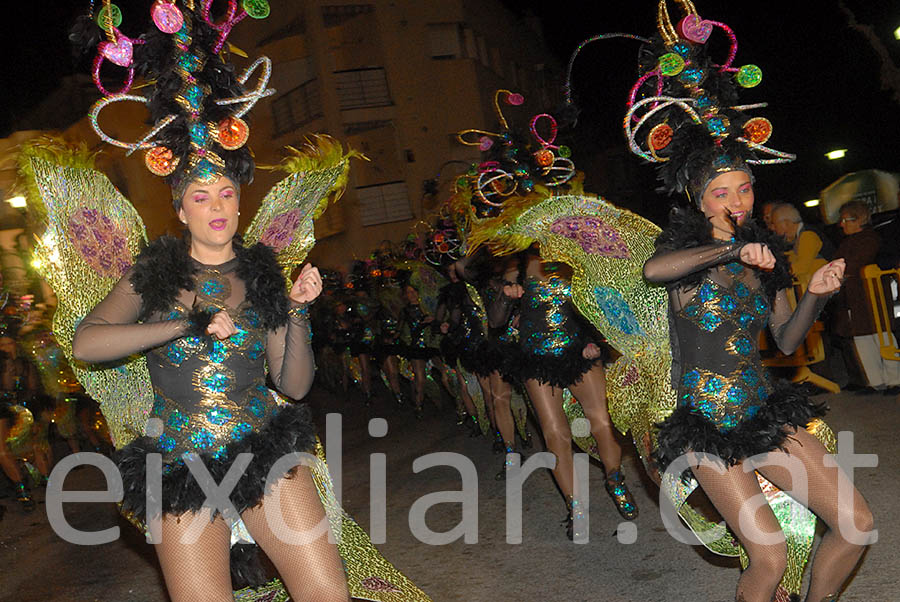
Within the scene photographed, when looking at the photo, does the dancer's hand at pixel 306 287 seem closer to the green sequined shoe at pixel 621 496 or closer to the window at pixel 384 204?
the green sequined shoe at pixel 621 496

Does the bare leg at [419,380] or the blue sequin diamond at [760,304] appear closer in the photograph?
the blue sequin diamond at [760,304]

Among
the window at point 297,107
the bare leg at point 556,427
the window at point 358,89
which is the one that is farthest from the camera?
the window at point 297,107

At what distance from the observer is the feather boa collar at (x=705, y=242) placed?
3508 mm

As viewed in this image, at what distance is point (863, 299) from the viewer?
8078 millimetres

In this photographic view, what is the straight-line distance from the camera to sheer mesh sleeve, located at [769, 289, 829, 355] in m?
3.40

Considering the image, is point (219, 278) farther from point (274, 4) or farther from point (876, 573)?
point (274, 4)

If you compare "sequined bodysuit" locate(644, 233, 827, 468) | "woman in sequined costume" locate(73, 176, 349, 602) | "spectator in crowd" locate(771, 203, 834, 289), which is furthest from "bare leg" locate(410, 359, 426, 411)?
"woman in sequined costume" locate(73, 176, 349, 602)

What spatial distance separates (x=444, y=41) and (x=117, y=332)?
26.1 metres

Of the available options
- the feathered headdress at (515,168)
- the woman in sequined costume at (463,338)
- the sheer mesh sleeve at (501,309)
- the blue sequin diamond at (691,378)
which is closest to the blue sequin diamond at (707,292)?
the blue sequin diamond at (691,378)

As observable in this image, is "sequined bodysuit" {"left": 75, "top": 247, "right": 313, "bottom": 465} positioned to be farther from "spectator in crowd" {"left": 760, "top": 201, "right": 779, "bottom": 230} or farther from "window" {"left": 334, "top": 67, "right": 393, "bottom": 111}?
"window" {"left": 334, "top": 67, "right": 393, "bottom": 111}

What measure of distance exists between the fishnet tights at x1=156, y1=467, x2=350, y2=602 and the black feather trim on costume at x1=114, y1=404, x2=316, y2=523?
0.06 meters

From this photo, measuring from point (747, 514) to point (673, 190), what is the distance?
1.37 m

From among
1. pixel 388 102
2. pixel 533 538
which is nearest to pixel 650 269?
pixel 533 538

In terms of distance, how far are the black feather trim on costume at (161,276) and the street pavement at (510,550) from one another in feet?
7.93
